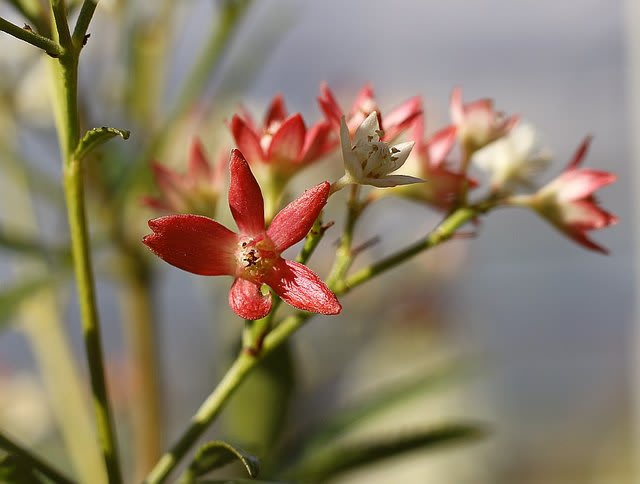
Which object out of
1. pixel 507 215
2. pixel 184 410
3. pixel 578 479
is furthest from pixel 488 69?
pixel 184 410

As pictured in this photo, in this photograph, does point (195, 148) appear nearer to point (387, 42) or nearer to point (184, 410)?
point (184, 410)

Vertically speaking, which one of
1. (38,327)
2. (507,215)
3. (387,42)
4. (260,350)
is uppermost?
(387,42)

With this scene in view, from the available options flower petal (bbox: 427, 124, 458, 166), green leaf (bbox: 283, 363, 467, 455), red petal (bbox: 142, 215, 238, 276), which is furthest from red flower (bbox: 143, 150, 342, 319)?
green leaf (bbox: 283, 363, 467, 455)

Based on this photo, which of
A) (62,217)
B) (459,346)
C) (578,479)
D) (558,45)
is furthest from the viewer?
(558,45)

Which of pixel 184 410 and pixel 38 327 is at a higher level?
pixel 38 327

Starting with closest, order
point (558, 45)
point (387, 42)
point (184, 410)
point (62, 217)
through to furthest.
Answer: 1. point (62, 217)
2. point (184, 410)
3. point (558, 45)
4. point (387, 42)

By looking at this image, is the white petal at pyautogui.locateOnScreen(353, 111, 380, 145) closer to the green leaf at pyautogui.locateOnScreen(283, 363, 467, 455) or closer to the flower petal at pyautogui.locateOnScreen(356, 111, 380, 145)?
the flower petal at pyautogui.locateOnScreen(356, 111, 380, 145)

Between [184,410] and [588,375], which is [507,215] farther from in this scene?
[184,410]

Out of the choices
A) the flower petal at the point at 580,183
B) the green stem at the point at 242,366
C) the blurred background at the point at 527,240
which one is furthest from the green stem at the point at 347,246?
the blurred background at the point at 527,240

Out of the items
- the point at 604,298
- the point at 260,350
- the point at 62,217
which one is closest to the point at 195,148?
the point at 260,350

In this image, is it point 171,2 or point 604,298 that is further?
point 604,298
